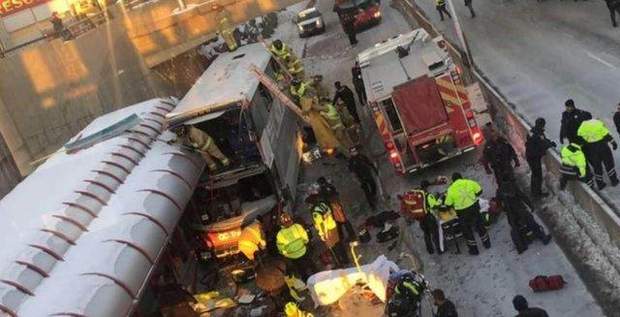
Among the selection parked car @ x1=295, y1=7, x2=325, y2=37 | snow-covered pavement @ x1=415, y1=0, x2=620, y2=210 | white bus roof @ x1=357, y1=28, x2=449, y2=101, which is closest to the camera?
white bus roof @ x1=357, y1=28, x2=449, y2=101

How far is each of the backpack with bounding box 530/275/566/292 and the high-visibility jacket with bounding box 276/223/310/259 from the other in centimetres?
395

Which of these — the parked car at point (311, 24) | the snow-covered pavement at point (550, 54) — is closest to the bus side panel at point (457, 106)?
the snow-covered pavement at point (550, 54)

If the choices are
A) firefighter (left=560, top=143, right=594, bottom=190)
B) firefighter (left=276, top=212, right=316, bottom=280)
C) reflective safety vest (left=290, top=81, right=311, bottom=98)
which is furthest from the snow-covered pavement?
reflective safety vest (left=290, top=81, right=311, bottom=98)

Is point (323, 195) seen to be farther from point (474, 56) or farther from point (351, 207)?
point (474, 56)

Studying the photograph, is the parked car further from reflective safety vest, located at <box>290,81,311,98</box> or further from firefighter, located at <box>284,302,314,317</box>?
firefighter, located at <box>284,302,314,317</box>

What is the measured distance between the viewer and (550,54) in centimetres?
2275

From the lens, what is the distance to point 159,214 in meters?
13.3

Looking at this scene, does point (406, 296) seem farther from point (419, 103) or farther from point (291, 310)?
point (419, 103)

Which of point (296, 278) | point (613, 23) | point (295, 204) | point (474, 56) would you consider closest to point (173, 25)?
point (474, 56)

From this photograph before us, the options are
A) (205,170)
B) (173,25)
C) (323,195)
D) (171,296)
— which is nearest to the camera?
(171,296)

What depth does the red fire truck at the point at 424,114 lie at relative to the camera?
636 inches

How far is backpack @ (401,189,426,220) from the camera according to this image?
522 inches

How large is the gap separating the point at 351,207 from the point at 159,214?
532 centimetres

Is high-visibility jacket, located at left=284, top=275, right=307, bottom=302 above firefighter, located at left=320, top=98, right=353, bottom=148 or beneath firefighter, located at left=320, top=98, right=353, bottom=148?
beneath
